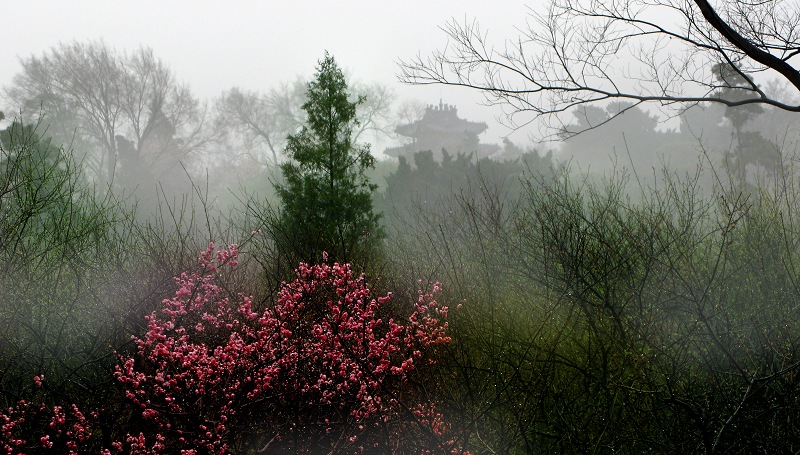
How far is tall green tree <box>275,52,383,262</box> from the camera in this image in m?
11.6

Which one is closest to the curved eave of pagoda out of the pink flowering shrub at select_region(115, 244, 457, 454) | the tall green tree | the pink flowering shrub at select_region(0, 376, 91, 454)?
the tall green tree

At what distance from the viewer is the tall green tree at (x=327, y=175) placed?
1164 centimetres

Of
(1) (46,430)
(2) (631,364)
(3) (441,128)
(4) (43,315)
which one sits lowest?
(1) (46,430)

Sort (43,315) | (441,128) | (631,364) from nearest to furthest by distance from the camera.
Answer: (631,364) → (43,315) → (441,128)

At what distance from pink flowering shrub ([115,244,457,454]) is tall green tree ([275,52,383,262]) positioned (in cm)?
553

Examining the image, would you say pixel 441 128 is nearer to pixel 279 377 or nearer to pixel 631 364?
pixel 631 364

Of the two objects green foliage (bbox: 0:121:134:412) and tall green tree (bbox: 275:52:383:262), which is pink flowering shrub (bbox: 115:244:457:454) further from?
tall green tree (bbox: 275:52:383:262)

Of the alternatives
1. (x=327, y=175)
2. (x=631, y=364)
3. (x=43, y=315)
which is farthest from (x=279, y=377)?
(x=327, y=175)

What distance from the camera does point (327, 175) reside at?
12008 millimetres

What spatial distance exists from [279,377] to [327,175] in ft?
23.1

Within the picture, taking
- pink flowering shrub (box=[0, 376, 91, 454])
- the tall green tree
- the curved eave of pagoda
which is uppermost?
the curved eave of pagoda

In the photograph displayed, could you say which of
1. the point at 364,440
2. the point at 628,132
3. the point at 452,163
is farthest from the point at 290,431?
the point at 628,132

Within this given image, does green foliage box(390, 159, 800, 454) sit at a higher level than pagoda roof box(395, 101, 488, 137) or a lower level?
lower

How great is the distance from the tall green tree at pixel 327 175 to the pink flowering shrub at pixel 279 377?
553 centimetres
